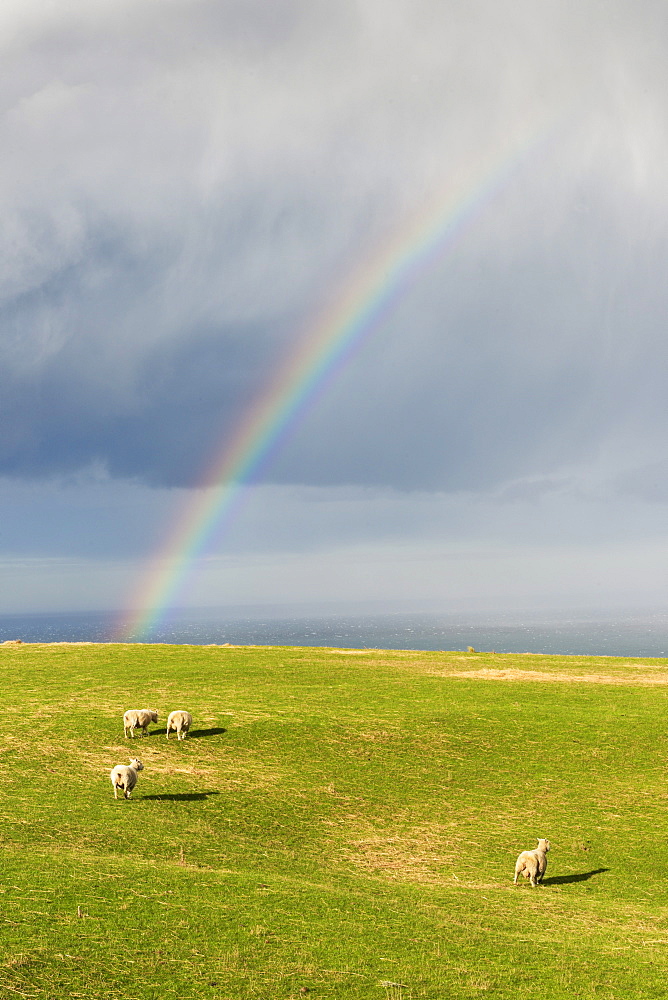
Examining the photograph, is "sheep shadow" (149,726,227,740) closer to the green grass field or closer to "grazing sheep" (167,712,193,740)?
the green grass field

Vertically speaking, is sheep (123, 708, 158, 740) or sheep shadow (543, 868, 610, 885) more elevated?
sheep (123, 708, 158, 740)

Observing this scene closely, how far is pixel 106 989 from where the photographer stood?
10383mm

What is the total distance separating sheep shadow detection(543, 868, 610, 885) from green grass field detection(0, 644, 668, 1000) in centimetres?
9

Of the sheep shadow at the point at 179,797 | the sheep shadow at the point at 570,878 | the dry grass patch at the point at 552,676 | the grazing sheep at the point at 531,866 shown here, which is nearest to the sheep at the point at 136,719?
the sheep shadow at the point at 179,797

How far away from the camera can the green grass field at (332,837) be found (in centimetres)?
1194

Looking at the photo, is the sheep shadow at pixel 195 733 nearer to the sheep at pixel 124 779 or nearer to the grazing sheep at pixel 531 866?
the sheep at pixel 124 779

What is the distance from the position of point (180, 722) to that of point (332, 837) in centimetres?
975

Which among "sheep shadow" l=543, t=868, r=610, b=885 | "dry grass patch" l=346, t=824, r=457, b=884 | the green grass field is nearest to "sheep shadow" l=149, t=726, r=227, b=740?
the green grass field

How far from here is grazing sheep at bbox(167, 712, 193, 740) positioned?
91.3ft

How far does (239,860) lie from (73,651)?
112 ft

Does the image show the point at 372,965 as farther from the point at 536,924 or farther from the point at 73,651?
the point at 73,651

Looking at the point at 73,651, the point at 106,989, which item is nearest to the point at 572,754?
the point at 106,989

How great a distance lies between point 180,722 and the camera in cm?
2786

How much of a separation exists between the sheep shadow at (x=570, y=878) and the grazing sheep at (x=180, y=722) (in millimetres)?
14997
